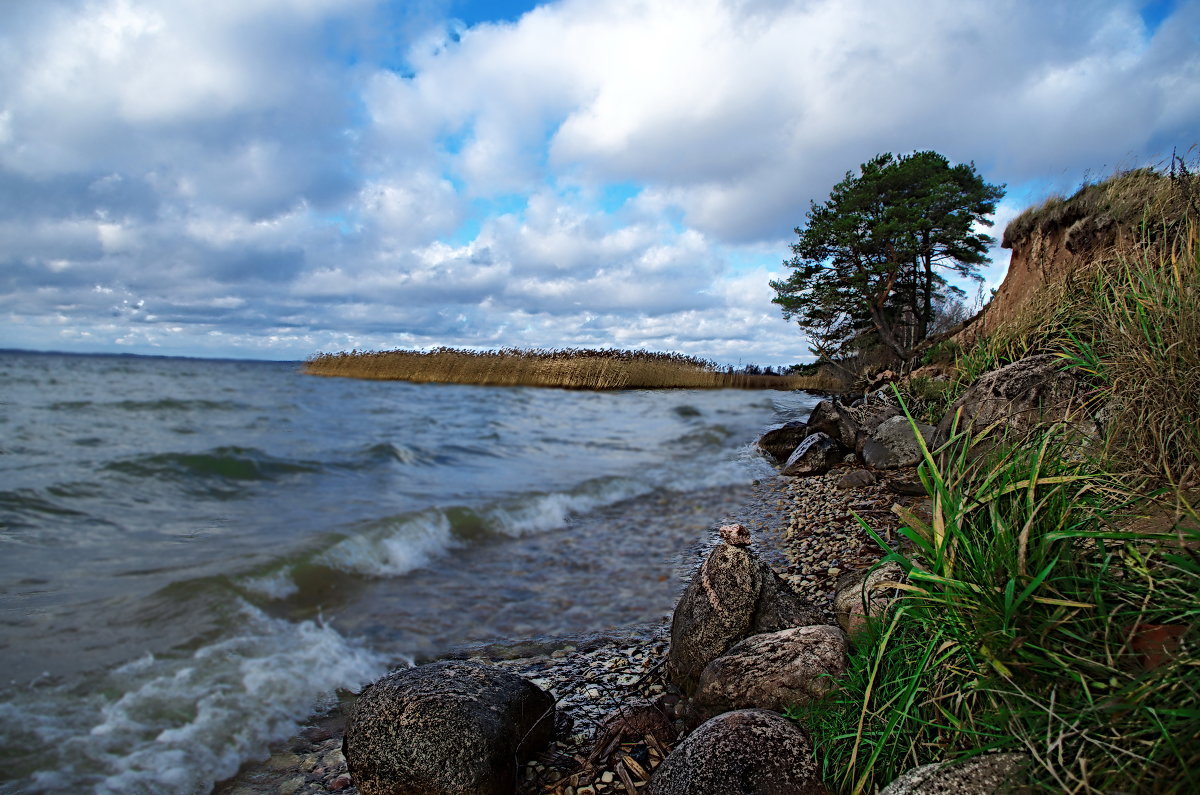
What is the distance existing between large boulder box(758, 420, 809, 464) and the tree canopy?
34.4 ft

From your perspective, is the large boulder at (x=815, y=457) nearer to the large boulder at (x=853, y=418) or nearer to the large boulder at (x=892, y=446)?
the large boulder at (x=853, y=418)

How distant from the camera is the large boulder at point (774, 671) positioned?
2750mm

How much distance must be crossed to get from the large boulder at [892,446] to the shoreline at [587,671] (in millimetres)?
1658

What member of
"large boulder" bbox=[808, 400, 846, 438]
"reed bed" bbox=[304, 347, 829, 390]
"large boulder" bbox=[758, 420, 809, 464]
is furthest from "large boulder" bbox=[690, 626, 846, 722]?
"reed bed" bbox=[304, 347, 829, 390]

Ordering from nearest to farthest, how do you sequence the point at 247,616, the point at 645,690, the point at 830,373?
1. the point at 645,690
2. the point at 247,616
3. the point at 830,373

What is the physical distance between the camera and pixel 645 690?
149 inches

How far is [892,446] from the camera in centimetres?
947

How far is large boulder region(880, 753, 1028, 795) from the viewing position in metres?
1.64

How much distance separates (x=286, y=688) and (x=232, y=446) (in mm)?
9506

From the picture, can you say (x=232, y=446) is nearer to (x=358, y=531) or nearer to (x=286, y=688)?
(x=358, y=531)

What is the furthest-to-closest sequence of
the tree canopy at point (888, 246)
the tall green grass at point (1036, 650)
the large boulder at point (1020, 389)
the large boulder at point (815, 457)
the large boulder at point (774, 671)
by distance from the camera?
the tree canopy at point (888, 246) → the large boulder at point (815, 457) → the large boulder at point (1020, 389) → the large boulder at point (774, 671) → the tall green grass at point (1036, 650)

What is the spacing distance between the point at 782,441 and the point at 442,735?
12336 millimetres

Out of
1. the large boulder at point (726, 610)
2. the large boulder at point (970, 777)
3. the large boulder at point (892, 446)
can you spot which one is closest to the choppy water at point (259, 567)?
A: the large boulder at point (726, 610)

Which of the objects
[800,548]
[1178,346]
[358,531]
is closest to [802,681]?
[1178,346]
